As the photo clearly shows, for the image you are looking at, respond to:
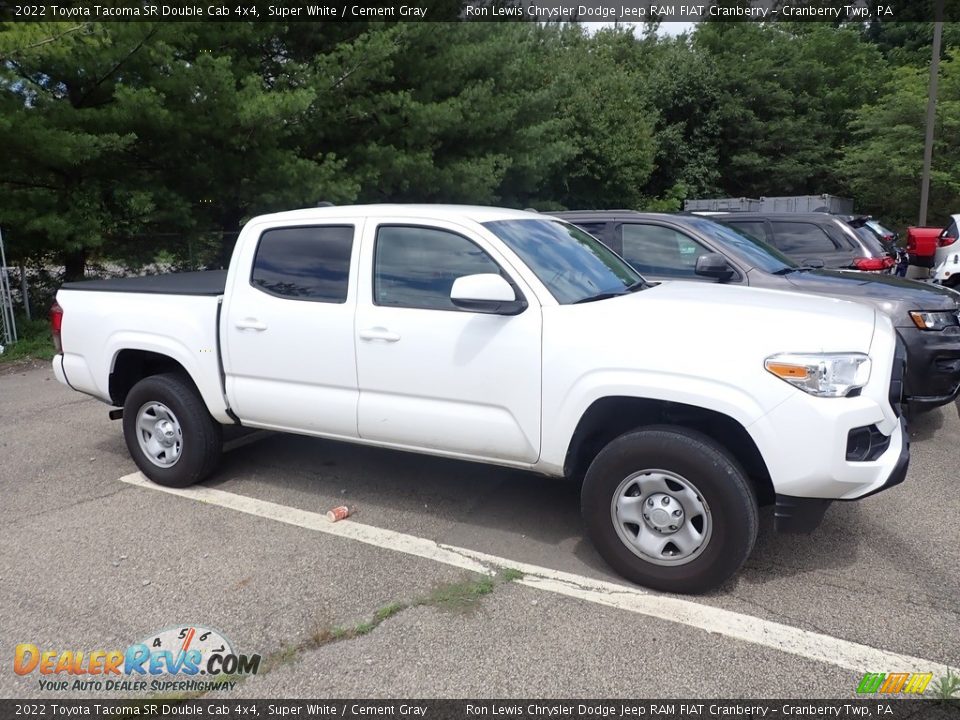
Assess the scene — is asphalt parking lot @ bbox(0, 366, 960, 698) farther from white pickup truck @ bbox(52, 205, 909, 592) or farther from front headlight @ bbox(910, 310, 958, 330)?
front headlight @ bbox(910, 310, 958, 330)

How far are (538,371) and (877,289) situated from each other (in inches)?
153

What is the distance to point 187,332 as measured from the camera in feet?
16.3

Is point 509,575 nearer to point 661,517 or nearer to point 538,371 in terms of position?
point 661,517

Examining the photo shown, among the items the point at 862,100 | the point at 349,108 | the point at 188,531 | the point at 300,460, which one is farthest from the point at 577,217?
the point at 862,100

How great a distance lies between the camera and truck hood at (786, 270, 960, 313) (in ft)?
19.6

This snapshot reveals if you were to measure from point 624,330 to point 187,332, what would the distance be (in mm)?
2943

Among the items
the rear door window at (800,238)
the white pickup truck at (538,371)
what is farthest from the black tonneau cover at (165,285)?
the rear door window at (800,238)

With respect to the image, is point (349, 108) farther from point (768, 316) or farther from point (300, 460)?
point (768, 316)

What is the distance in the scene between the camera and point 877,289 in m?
6.23

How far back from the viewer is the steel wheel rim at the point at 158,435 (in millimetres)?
5188

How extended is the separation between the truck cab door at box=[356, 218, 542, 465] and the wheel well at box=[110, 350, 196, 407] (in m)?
1.73

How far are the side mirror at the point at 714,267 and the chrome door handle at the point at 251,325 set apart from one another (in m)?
3.66

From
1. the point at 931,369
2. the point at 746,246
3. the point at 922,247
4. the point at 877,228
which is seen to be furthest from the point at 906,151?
the point at 931,369

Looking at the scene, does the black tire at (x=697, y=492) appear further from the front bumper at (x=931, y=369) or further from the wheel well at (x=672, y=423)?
the front bumper at (x=931, y=369)
